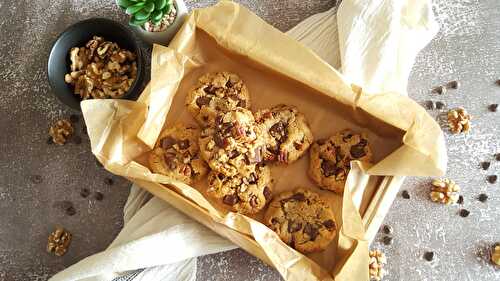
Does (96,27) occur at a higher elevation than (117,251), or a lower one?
higher

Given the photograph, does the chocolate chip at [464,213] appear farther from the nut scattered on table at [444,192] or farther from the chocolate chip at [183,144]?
the chocolate chip at [183,144]

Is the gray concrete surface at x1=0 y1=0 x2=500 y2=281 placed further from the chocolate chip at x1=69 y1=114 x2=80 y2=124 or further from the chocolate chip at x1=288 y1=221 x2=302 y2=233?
the chocolate chip at x1=288 y1=221 x2=302 y2=233

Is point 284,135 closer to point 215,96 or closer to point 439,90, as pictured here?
point 215,96

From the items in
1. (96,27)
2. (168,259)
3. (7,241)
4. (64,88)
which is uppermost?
(96,27)

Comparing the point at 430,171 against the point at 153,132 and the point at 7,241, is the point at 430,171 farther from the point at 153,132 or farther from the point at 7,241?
the point at 7,241

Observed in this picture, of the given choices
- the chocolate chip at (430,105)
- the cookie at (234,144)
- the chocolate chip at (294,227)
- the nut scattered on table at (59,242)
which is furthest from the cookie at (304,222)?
the nut scattered on table at (59,242)

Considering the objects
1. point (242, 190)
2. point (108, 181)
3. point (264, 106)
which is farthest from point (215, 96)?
point (108, 181)

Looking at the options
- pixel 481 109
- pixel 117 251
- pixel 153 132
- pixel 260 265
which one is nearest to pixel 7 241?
pixel 117 251
